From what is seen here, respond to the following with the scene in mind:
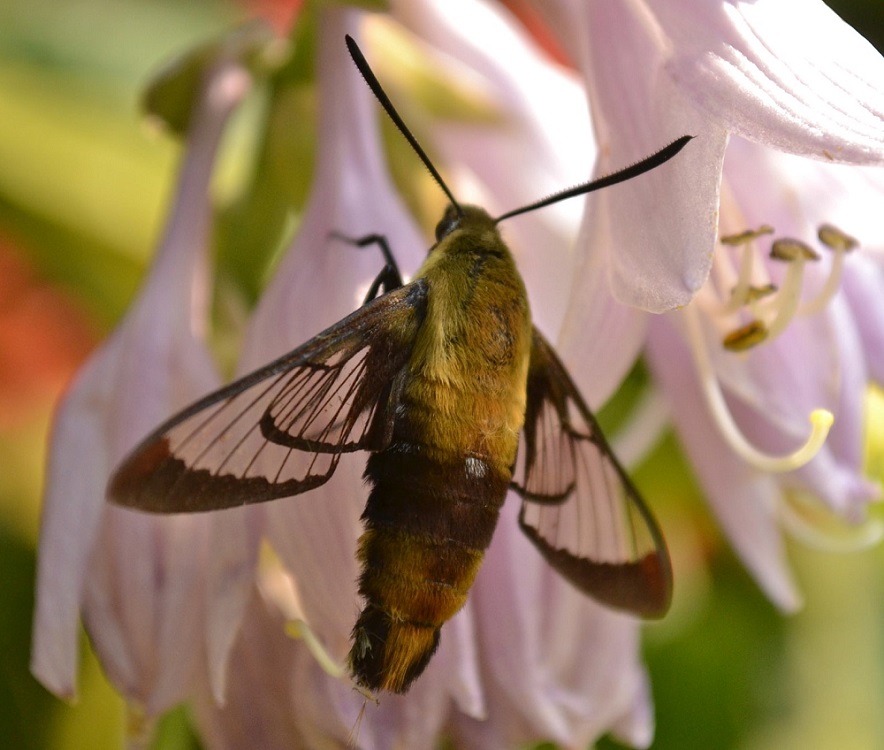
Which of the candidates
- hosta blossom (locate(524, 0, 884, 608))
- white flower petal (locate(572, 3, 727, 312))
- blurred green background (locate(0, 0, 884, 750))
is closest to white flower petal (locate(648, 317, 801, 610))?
hosta blossom (locate(524, 0, 884, 608))

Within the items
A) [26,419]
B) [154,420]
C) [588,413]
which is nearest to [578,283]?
[588,413]

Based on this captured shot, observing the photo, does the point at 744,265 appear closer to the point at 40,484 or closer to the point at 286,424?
the point at 286,424

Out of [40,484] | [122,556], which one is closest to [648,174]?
[122,556]

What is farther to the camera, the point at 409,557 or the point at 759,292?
the point at 759,292

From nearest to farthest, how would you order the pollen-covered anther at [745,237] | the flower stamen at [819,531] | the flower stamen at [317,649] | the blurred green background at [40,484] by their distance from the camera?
the flower stamen at [317,649] < the pollen-covered anther at [745,237] < the flower stamen at [819,531] < the blurred green background at [40,484]

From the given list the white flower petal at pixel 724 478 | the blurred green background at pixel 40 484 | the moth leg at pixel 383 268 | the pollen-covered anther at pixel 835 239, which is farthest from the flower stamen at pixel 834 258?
the blurred green background at pixel 40 484

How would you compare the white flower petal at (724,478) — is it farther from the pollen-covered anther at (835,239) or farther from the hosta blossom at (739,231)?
the pollen-covered anther at (835,239)
